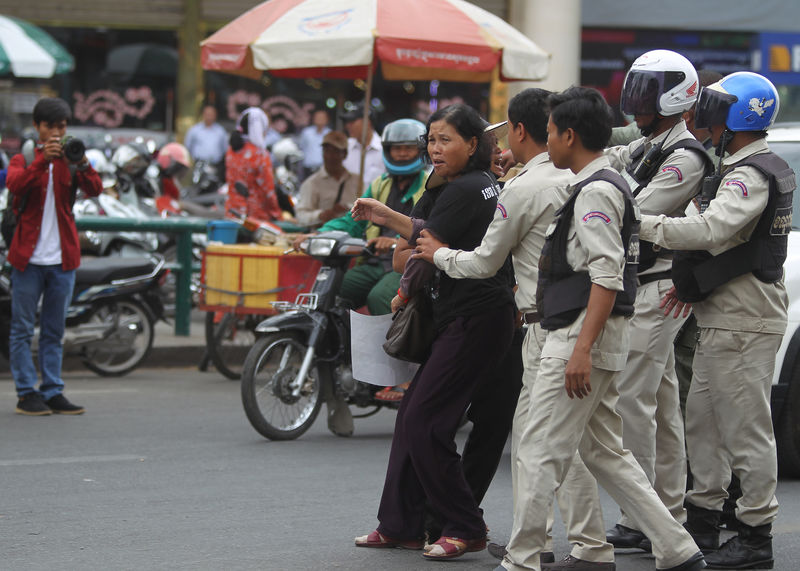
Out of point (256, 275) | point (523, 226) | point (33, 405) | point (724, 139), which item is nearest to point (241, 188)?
point (256, 275)

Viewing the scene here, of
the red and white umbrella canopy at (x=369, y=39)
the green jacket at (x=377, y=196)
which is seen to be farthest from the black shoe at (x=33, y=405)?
the red and white umbrella canopy at (x=369, y=39)

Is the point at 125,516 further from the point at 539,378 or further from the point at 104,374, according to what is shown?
the point at 104,374

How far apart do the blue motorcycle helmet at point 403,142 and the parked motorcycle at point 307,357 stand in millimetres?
621

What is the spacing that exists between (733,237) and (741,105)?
0.53 metres

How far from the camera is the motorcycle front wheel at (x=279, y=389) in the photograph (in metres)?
7.78

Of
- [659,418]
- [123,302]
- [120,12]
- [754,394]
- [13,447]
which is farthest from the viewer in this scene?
[120,12]

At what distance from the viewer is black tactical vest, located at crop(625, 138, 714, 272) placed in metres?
5.36

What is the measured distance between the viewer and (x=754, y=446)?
515 cm

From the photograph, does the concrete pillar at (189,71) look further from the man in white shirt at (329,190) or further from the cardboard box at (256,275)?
the cardboard box at (256,275)

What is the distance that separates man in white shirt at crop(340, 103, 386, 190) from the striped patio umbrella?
18.0 feet

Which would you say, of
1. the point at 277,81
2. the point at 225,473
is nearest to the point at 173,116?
the point at 277,81

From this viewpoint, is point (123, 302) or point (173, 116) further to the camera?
point (173, 116)

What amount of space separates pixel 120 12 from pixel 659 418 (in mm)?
17297

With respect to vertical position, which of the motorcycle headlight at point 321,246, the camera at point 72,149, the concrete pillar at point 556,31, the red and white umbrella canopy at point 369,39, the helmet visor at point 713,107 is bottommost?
the motorcycle headlight at point 321,246
